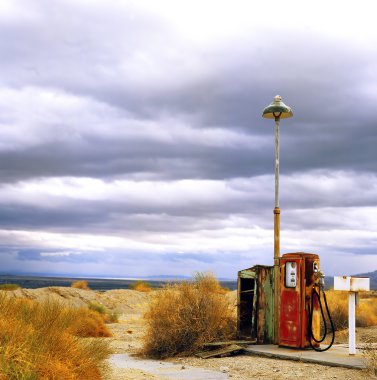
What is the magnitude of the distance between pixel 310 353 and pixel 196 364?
220cm

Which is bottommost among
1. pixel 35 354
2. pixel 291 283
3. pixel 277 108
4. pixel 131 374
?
pixel 131 374

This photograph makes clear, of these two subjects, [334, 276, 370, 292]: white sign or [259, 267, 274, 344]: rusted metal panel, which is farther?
[259, 267, 274, 344]: rusted metal panel

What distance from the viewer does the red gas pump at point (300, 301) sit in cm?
1234

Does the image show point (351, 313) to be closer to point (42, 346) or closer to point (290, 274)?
point (290, 274)

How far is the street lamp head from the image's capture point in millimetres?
13844

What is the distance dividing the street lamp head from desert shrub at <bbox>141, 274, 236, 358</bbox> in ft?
13.6

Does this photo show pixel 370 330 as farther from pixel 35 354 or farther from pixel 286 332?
pixel 35 354

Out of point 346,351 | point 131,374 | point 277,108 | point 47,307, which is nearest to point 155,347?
point 131,374

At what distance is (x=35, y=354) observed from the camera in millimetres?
6953

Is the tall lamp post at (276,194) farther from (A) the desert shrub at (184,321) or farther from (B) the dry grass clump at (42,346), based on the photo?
(B) the dry grass clump at (42,346)

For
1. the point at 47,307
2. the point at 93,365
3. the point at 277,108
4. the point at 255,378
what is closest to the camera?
the point at 93,365

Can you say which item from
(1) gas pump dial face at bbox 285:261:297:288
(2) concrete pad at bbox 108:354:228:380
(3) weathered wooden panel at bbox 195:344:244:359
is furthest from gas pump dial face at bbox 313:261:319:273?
(2) concrete pad at bbox 108:354:228:380

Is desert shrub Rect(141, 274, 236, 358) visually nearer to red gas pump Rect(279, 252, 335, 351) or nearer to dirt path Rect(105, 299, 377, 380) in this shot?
dirt path Rect(105, 299, 377, 380)

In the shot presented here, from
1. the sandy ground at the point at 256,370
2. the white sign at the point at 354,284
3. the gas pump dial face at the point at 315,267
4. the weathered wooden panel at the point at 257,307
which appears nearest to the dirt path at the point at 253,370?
the sandy ground at the point at 256,370
